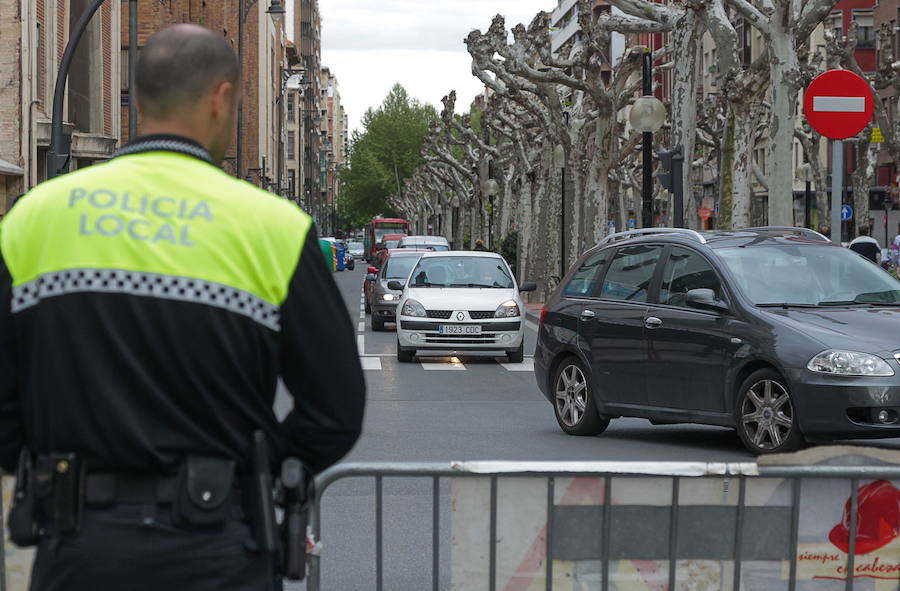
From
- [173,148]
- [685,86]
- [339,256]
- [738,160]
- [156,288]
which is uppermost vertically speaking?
[685,86]

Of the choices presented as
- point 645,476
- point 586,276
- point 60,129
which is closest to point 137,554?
point 645,476

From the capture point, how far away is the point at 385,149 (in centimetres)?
15900

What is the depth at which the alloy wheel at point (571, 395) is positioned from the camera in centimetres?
1361

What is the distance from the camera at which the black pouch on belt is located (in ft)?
10.0

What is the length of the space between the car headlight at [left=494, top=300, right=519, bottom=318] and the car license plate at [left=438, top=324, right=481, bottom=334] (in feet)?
1.08

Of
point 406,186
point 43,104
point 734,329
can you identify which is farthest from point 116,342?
point 406,186

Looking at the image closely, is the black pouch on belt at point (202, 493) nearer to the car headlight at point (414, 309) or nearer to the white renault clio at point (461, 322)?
the white renault clio at point (461, 322)

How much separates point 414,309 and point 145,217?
66.5ft

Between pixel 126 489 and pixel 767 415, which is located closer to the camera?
pixel 126 489

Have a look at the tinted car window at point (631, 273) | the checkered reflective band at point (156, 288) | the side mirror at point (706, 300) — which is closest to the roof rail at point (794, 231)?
the tinted car window at point (631, 273)

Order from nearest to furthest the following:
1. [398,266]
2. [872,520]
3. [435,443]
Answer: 1. [872,520]
2. [435,443]
3. [398,266]

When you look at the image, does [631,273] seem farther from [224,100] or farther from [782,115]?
[782,115]

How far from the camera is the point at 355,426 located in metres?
3.36

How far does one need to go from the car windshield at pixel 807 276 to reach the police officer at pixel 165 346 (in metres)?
9.05
